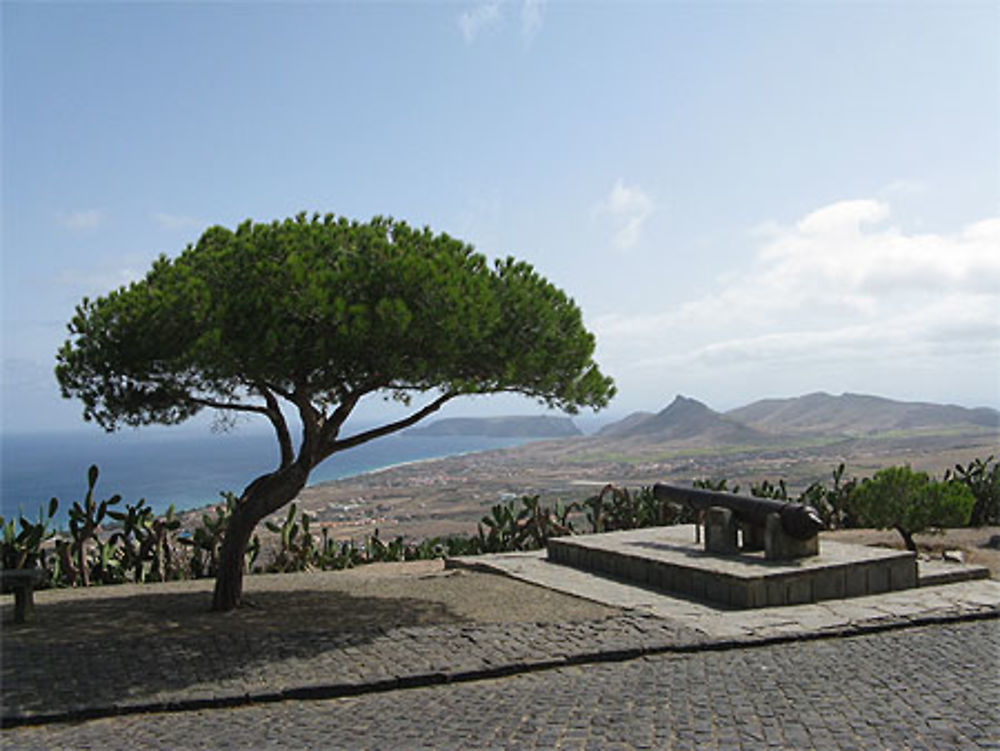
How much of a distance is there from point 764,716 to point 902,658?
7.84 ft

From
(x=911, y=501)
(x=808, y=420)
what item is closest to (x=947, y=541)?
(x=911, y=501)

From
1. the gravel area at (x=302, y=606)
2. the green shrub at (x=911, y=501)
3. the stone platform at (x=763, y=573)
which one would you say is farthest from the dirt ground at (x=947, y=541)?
the gravel area at (x=302, y=606)

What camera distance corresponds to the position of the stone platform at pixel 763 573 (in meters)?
9.74

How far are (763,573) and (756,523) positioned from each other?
1835mm

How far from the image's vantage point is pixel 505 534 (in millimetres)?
16219

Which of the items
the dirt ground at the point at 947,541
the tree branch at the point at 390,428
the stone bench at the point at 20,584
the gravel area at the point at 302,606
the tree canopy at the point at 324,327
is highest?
the tree canopy at the point at 324,327

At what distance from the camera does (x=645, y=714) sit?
5.88 metres

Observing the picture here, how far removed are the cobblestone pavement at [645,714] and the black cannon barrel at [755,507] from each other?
3309mm

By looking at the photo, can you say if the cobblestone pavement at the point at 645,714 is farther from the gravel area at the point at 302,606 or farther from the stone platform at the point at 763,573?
the stone platform at the point at 763,573

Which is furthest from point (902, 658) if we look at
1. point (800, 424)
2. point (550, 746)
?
point (800, 424)

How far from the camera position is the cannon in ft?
35.3

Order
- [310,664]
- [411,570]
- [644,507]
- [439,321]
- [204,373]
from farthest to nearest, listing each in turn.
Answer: [644,507] < [411,570] < [204,373] < [439,321] < [310,664]

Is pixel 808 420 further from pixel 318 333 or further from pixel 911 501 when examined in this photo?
pixel 318 333

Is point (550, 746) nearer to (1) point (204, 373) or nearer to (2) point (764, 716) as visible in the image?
(2) point (764, 716)
